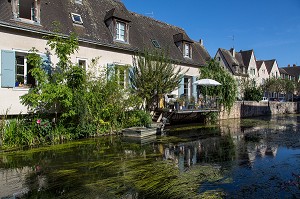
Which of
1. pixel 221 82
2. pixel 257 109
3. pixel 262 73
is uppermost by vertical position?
pixel 262 73

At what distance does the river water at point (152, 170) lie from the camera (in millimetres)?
6008

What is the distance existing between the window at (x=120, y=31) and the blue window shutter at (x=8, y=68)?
726cm

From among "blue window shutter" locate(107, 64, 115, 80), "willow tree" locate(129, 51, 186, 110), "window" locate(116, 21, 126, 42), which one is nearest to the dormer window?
"willow tree" locate(129, 51, 186, 110)

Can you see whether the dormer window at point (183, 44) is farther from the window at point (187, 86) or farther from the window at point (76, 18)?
the window at point (76, 18)

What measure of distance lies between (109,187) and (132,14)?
17.5 m

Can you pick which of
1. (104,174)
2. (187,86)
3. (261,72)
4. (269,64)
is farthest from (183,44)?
(269,64)

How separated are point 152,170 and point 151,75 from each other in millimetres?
10281

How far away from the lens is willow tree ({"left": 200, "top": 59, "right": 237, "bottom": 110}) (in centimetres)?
2322

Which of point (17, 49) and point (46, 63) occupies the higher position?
point (17, 49)

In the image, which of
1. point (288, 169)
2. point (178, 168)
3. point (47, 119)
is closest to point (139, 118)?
point (47, 119)

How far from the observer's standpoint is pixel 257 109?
32656 mm

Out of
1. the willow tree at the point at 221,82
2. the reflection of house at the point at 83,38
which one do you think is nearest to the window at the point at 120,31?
the reflection of house at the point at 83,38

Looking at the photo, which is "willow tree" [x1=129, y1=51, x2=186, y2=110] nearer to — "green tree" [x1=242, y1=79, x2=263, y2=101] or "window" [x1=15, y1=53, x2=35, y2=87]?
"window" [x1=15, y1=53, x2=35, y2=87]

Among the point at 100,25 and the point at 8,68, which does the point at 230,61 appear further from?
the point at 8,68
